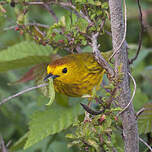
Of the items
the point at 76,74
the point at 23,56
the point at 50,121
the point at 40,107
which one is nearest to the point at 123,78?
the point at 76,74

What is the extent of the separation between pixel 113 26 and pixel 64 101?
97 centimetres

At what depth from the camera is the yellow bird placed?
140 centimetres

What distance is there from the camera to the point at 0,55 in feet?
6.29

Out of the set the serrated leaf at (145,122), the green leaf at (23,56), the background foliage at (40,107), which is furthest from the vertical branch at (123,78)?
the green leaf at (23,56)

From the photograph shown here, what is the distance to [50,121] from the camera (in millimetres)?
1696

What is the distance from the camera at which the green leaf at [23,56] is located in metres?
1.74

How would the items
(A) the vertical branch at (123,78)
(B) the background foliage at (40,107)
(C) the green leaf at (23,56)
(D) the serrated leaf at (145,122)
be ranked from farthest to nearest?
(C) the green leaf at (23,56)
(B) the background foliage at (40,107)
(D) the serrated leaf at (145,122)
(A) the vertical branch at (123,78)

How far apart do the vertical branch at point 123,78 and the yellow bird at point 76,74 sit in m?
0.43

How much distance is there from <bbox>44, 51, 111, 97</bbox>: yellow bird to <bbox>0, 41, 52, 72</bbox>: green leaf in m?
0.30

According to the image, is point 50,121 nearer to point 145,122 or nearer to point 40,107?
point 40,107

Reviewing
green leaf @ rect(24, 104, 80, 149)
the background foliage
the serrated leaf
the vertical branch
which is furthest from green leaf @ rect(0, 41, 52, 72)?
the vertical branch

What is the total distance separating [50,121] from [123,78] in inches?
32.8

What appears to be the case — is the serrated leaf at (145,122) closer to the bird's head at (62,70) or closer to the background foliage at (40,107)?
the background foliage at (40,107)

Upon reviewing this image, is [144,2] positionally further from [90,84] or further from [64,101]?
[90,84]
